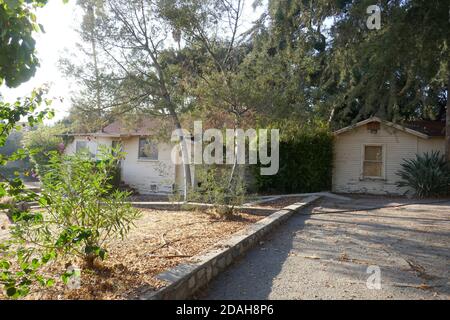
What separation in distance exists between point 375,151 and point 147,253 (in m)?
14.3

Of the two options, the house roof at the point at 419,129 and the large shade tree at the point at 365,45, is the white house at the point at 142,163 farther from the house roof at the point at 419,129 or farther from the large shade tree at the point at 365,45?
the house roof at the point at 419,129

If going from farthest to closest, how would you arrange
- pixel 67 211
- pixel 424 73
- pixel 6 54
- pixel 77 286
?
pixel 424 73 → pixel 67 211 → pixel 77 286 → pixel 6 54

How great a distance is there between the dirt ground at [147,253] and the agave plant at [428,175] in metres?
9.05

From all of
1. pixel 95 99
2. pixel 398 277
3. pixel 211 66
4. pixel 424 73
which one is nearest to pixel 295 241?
pixel 398 277

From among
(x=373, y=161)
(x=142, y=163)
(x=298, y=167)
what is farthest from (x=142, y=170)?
(x=373, y=161)

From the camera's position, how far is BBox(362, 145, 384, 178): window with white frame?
1700 centimetres

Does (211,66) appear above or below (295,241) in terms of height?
above

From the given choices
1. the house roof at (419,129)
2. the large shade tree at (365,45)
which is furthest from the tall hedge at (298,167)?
the large shade tree at (365,45)

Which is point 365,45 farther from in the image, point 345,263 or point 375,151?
point 375,151

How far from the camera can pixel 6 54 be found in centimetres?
284

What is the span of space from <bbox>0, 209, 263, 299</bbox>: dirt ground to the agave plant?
9053 mm

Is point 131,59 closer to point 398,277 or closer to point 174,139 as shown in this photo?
point 174,139

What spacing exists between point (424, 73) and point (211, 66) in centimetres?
612
